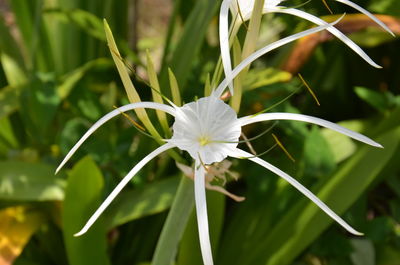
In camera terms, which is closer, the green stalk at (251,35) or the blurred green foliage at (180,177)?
the green stalk at (251,35)

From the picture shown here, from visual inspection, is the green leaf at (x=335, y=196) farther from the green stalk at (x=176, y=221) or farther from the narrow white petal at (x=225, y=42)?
the narrow white petal at (x=225, y=42)

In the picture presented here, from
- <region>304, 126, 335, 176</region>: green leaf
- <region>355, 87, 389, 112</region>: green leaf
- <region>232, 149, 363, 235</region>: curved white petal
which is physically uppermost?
<region>232, 149, 363, 235</region>: curved white petal

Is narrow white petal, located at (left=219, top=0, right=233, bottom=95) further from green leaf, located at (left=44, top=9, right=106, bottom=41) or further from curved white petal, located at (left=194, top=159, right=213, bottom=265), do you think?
green leaf, located at (left=44, top=9, right=106, bottom=41)

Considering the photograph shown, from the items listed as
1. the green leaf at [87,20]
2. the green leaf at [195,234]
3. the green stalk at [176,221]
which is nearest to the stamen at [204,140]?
the green stalk at [176,221]

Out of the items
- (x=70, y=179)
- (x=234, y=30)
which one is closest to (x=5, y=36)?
(x=70, y=179)

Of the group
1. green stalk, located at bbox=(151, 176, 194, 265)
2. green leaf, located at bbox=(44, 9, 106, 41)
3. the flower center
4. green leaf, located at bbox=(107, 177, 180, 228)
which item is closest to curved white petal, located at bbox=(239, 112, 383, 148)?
the flower center

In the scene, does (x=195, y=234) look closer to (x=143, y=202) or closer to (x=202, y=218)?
(x=143, y=202)

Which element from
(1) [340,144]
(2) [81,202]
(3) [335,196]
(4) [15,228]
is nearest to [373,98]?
(1) [340,144]
